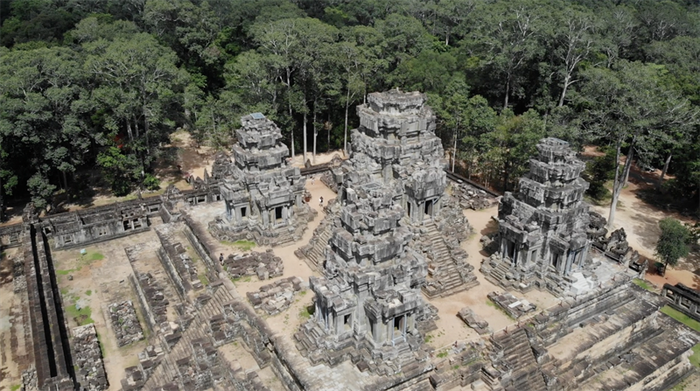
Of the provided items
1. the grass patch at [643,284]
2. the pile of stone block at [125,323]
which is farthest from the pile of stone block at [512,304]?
the pile of stone block at [125,323]

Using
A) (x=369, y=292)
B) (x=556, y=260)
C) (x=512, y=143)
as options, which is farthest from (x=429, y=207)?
(x=512, y=143)

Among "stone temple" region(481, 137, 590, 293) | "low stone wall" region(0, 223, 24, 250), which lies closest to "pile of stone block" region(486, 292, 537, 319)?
"stone temple" region(481, 137, 590, 293)

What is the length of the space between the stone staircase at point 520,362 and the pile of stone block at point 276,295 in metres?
11.2

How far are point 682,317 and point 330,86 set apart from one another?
3513cm

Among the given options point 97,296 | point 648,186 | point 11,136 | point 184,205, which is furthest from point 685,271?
point 11,136

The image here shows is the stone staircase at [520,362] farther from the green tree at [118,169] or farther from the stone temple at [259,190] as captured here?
the green tree at [118,169]

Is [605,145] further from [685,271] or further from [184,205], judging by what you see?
[184,205]

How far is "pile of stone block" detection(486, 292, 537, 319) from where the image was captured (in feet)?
95.9

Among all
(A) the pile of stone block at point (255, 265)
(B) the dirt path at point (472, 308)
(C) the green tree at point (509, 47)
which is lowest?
(B) the dirt path at point (472, 308)

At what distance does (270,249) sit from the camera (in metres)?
35.7

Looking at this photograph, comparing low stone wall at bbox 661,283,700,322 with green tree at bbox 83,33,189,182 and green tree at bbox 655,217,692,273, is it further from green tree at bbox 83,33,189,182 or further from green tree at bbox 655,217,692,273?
green tree at bbox 83,33,189,182

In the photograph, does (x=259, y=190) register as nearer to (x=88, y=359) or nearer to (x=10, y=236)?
(x=88, y=359)

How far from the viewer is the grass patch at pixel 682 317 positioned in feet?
113

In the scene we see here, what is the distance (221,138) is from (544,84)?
114 feet
